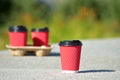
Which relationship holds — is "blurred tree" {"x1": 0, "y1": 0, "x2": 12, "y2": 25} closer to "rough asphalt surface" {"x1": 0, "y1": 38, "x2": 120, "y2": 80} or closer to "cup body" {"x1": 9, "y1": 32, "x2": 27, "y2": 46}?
"rough asphalt surface" {"x1": 0, "y1": 38, "x2": 120, "y2": 80}

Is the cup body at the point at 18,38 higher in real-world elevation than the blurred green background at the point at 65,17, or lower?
lower

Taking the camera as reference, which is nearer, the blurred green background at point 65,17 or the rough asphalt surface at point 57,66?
the rough asphalt surface at point 57,66

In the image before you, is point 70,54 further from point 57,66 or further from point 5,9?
point 5,9

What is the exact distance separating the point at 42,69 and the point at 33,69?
8.0 inches

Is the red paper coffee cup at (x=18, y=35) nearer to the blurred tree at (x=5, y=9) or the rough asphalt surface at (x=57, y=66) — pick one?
the rough asphalt surface at (x=57, y=66)

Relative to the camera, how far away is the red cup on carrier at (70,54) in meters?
11.5

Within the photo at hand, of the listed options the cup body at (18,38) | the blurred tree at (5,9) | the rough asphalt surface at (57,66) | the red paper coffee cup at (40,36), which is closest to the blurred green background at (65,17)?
the blurred tree at (5,9)

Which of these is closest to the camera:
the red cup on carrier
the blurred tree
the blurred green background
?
the red cup on carrier

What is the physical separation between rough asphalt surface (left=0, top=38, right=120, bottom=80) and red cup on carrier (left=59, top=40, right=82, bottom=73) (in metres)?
0.20

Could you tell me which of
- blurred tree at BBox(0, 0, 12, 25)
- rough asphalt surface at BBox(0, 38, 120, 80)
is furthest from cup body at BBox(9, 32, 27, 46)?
blurred tree at BBox(0, 0, 12, 25)

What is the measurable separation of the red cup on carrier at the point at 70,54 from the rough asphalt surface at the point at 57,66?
8.0 inches

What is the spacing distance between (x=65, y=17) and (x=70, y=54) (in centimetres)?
1389

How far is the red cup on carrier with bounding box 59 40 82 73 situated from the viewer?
37.7 feet

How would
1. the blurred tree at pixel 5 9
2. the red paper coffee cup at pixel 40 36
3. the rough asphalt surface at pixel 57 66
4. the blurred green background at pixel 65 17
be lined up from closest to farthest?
the rough asphalt surface at pixel 57 66 < the red paper coffee cup at pixel 40 36 < the blurred green background at pixel 65 17 < the blurred tree at pixel 5 9
